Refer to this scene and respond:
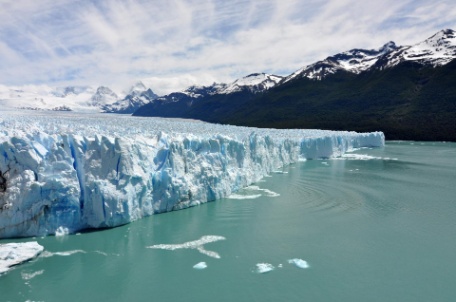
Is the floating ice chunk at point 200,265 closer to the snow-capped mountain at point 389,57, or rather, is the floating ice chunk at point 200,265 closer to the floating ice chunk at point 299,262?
the floating ice chunk at point 299,262

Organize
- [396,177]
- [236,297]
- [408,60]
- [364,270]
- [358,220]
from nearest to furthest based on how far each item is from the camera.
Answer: [236,297], [364,270], [358,220], [396,177], [408,60]

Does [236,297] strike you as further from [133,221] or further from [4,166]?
[4,166]

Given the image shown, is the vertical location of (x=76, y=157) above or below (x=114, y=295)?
A: above

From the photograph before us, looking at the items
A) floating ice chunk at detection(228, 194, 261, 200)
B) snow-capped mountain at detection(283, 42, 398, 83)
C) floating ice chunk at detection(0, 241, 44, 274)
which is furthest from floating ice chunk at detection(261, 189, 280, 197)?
snow-capped mountain at detection(283, 42, 398, 83)

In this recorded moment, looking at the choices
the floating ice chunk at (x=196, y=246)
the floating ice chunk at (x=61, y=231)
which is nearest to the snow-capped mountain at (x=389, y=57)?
the floating ice chunk at (x=196, y=246)

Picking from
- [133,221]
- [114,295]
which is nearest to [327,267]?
[114,295]

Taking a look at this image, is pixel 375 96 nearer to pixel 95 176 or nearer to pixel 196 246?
pixel 196 246

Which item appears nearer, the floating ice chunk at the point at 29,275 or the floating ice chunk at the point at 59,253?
the floating ice chunk at the point at 29,275

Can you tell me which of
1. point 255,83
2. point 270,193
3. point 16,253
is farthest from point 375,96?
point 16,253
